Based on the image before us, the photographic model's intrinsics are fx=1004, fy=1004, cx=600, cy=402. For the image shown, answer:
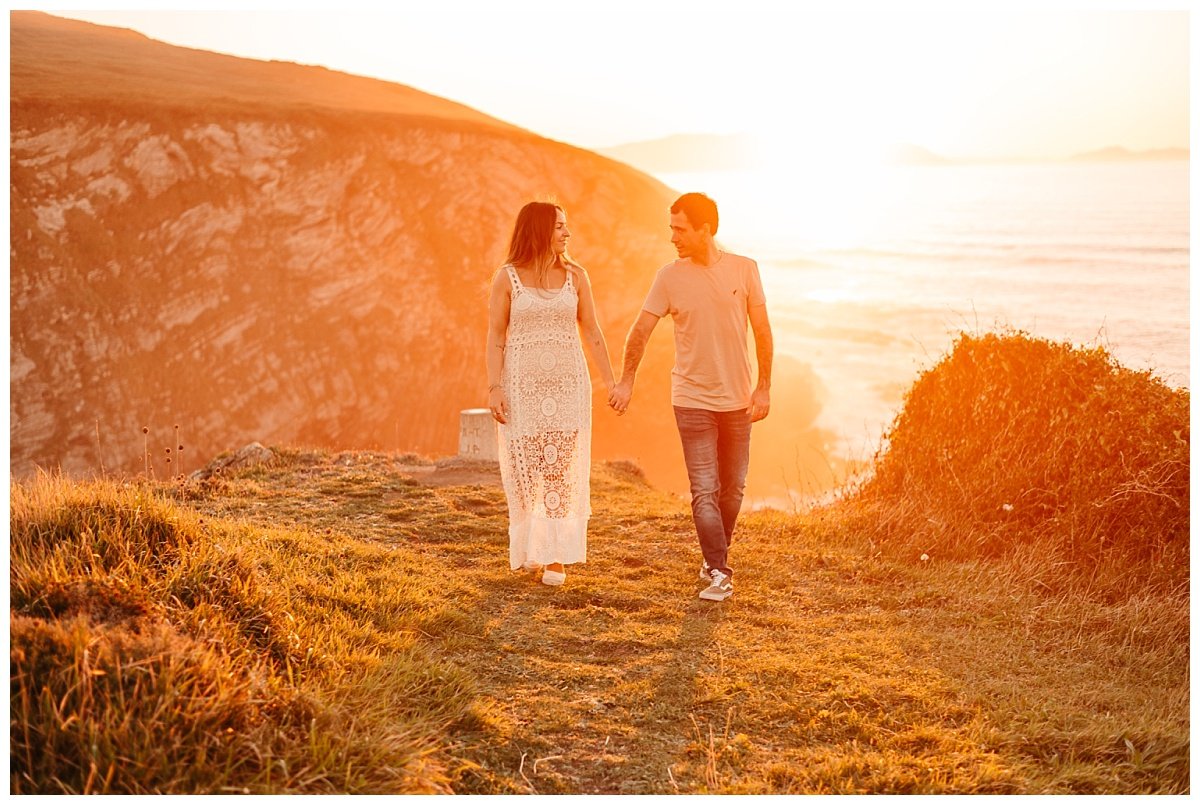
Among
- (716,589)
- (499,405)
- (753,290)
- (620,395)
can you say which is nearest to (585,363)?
(620,395)

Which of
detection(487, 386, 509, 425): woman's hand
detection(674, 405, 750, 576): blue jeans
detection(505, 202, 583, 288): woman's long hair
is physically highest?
detection(505, 202, 583, 288): woman's long hair

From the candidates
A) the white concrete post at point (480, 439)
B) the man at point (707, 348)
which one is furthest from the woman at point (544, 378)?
the white concrete post at point (480, 439)

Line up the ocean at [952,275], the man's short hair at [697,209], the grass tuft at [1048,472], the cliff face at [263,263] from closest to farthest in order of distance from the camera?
the man's short hair at [697,209]
the grass tuft at [1048,472]
the cliff face at [263,263]
the ocean at [952,275]

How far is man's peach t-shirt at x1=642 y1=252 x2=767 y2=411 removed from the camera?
6.10 m

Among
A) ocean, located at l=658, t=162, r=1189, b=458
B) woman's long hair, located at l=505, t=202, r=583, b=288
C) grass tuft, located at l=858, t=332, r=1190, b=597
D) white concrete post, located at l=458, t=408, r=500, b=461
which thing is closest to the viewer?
woman's long hair, located at l=505, t=202, r=583, b=288

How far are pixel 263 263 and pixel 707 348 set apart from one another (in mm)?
31403

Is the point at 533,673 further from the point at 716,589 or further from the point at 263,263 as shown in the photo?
the point at 263,263

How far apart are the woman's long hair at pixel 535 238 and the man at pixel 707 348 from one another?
2.10 ft

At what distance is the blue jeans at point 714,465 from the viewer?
6207 mm

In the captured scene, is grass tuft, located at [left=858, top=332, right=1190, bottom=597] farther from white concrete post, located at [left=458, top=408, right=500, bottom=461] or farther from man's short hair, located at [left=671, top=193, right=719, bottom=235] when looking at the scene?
white concrete post, located at [left=458, top=408, right=500, bottom=461]

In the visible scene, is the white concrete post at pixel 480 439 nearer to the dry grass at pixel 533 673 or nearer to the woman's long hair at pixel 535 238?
the dry grass at pixel 533 673

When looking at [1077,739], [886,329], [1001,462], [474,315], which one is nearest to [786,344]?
[886,329]

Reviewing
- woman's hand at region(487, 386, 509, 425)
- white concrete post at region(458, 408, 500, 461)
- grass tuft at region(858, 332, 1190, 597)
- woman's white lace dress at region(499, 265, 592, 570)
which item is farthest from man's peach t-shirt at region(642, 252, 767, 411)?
white concrete post at region(458, 408, 500, 461)

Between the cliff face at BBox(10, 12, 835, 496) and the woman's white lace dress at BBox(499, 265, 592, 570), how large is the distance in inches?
941
